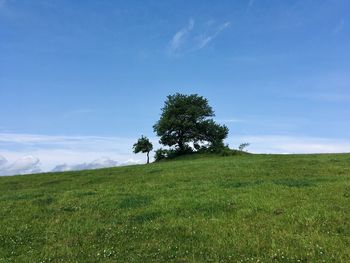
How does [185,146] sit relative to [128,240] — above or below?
above

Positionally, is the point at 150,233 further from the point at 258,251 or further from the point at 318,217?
the point at 318,217

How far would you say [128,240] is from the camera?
50.9 feet

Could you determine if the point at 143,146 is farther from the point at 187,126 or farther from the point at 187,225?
the point at 187,225

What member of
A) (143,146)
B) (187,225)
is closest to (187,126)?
(143,146)

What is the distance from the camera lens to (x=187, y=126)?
92062 mm

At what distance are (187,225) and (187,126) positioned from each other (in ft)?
248

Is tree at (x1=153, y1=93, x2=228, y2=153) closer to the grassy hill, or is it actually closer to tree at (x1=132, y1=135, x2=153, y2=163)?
tree at (x1=132, y1=135, x2=153, y2=163)

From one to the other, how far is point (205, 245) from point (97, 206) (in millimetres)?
8715

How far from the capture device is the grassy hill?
13.7 m

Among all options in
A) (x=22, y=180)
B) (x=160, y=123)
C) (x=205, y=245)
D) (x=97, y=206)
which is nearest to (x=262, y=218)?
(x=205, y=245)

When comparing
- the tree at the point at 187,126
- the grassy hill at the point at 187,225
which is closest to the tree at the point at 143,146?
the tree at the point at 187,126

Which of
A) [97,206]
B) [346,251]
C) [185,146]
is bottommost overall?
[346,251]

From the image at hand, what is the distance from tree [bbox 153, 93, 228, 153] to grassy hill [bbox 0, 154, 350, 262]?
221 ft

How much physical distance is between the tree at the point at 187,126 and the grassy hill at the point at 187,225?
A: 221 ft
